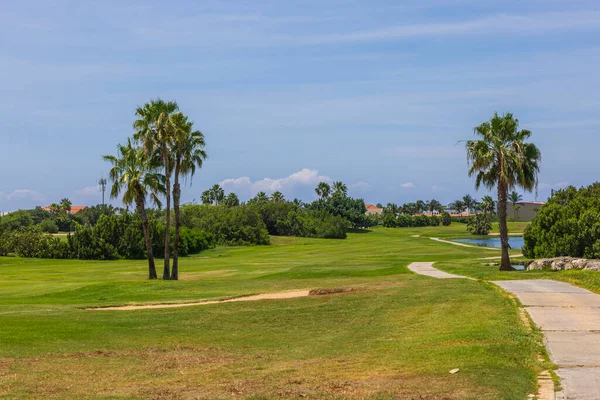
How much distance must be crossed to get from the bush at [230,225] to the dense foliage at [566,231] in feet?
219

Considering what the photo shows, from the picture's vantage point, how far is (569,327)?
1706 centimetres

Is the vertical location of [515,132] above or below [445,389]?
above

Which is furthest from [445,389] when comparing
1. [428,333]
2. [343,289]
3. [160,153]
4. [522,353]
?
[160,153]

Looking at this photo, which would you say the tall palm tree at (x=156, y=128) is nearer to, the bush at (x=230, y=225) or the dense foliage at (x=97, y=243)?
the dense foliage at (x=97, y=243)

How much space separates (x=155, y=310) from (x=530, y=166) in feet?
76.9

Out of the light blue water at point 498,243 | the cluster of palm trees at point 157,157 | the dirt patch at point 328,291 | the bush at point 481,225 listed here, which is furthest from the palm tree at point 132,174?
the bush at point 481,225

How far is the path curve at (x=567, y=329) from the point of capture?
1109 cm

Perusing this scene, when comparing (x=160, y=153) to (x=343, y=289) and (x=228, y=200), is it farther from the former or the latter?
(x=228, y=200)

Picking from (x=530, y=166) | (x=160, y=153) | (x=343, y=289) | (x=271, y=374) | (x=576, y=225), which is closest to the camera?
(x=271, y=374)

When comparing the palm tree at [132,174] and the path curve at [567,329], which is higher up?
the palm tree at [132,174]

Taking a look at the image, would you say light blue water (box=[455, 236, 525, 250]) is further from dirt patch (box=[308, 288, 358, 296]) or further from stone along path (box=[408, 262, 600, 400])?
stone along path (box=[408, 262, 600, 400])

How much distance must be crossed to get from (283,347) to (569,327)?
6.78 metres

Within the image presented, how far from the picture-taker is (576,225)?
4700cm

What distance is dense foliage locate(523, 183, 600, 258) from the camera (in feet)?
151
